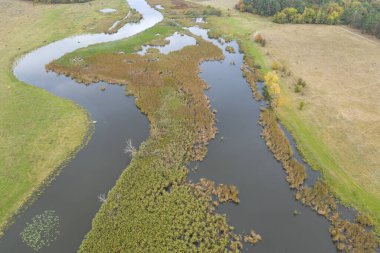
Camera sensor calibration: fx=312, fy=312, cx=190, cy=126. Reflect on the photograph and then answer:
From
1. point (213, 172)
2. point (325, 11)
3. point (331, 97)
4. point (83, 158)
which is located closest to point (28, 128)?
point (83, 158)

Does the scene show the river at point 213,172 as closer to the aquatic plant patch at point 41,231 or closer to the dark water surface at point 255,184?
the dark water surface at point 255,184

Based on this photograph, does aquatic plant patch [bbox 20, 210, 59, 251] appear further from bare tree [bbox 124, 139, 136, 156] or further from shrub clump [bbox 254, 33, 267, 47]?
shrub clump [bbox 254, 33, 267, 47]

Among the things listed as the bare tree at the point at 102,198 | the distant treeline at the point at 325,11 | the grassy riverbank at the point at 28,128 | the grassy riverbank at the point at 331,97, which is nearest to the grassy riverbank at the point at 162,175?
the bare tree at the point at 102,198

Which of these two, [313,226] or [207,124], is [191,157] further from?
[313,226]

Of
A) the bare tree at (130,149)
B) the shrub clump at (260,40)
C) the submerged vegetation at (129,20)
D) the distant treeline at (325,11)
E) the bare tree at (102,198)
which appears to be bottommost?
the bare tree at (102,198)

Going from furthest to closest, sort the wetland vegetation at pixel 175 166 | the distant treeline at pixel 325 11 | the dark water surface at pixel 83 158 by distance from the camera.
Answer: the distant treeline at pixel 325 11
the dark water surface at pixel 83 158
the wetland vegetation at pixel 175 166

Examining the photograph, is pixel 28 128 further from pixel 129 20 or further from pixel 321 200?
pixel 129 20
